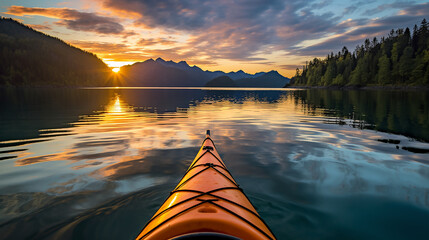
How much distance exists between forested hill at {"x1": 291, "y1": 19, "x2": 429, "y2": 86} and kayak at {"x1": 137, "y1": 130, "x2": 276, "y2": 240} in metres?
109

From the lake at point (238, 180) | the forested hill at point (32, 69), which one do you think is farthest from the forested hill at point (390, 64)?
the forested hill at point (32, 69)

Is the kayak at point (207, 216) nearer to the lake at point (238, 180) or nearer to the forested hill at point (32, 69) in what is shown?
the lake at point (238, 180)

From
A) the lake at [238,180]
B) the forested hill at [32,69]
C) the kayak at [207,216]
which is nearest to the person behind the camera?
the kayak at [207,216]

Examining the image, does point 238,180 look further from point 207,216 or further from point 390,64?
point 390,64

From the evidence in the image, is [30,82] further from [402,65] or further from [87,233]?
[402,65]

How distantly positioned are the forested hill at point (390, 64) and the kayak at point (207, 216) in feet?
357

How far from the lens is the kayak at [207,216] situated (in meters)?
3.21

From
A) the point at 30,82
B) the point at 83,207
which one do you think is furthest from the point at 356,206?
the point at 30,82

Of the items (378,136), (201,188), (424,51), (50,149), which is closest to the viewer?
(201,188)

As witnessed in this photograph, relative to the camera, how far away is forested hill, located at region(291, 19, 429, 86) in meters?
87.8

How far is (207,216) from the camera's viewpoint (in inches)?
135

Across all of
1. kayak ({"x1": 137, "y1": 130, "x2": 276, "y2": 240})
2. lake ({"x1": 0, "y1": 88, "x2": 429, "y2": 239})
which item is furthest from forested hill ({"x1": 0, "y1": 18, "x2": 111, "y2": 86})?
kayak ({"x1": 137, "y1": 130, "x2": 276, "y2": 240})

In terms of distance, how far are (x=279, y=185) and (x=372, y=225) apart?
2823mm

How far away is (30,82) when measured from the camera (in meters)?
150
